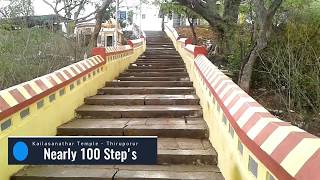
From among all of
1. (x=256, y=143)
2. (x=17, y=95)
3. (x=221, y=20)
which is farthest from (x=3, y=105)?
(x=221, y=20)

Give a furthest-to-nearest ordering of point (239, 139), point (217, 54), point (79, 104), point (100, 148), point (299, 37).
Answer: point (217, 54) < point (299, 37) < point (79, 104) < point (239, 139) < point (100, 148)

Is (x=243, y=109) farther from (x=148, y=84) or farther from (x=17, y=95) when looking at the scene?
(x=148, y=84)

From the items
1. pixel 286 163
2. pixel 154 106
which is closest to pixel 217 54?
pixel 154 106

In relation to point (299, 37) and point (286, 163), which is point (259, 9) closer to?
point (299, 37)

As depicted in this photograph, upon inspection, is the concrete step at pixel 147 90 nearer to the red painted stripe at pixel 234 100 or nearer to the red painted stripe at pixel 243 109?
the red painted stripe at pixel 234 100

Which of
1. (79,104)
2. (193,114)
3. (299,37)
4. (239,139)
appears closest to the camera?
(239,139)

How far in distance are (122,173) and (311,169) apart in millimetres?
2794

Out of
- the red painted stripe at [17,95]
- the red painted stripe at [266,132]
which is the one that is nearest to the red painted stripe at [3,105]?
the red painted stripe at [17,95]

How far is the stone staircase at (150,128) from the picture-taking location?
14.1 ft

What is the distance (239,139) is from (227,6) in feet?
37.1

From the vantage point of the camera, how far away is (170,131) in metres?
5.59

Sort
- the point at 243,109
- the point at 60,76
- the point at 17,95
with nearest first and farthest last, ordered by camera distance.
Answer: the point at 243,109
the point at 17,95
the point at 60,76

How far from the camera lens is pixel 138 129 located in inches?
222

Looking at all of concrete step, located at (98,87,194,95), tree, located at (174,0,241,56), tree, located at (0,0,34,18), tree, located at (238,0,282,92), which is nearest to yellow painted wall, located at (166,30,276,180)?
concrete step, located at (98,87,194,95)
